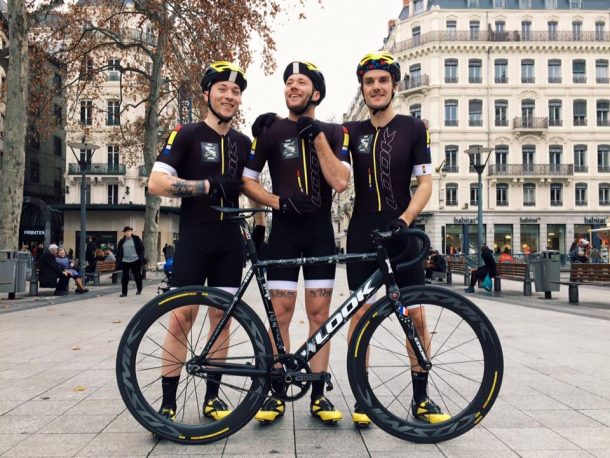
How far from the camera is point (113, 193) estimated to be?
46.5 meters

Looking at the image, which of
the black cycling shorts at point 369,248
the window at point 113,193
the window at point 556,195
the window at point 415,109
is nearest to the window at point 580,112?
the window at point 556,195

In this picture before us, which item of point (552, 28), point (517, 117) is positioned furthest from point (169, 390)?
point (552, 28)

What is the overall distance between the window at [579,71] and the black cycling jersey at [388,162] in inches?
1928

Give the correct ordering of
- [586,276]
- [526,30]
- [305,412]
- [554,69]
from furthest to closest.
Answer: [526,30] < [554,69] < [586,276] < [305,412]

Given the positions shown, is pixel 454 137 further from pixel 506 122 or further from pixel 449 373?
pixel 449 373

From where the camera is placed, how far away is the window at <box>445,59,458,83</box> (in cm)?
4603

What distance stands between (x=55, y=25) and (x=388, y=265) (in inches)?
1007

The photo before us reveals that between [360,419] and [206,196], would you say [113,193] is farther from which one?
[360,419]

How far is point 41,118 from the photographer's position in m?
24.0

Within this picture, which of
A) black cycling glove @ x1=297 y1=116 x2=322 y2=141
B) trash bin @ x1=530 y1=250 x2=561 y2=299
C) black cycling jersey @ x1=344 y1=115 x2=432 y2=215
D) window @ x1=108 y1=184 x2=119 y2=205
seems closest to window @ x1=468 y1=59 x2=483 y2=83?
window @ x1=108 y1=184 x2=119 y2=205

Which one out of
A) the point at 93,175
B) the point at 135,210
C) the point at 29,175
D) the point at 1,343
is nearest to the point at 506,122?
the point at 135,210

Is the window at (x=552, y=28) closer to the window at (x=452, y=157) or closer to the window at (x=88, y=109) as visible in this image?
the window at (x=452, y=157)

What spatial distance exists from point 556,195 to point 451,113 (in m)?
10.7

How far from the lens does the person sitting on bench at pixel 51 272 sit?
13773mm
